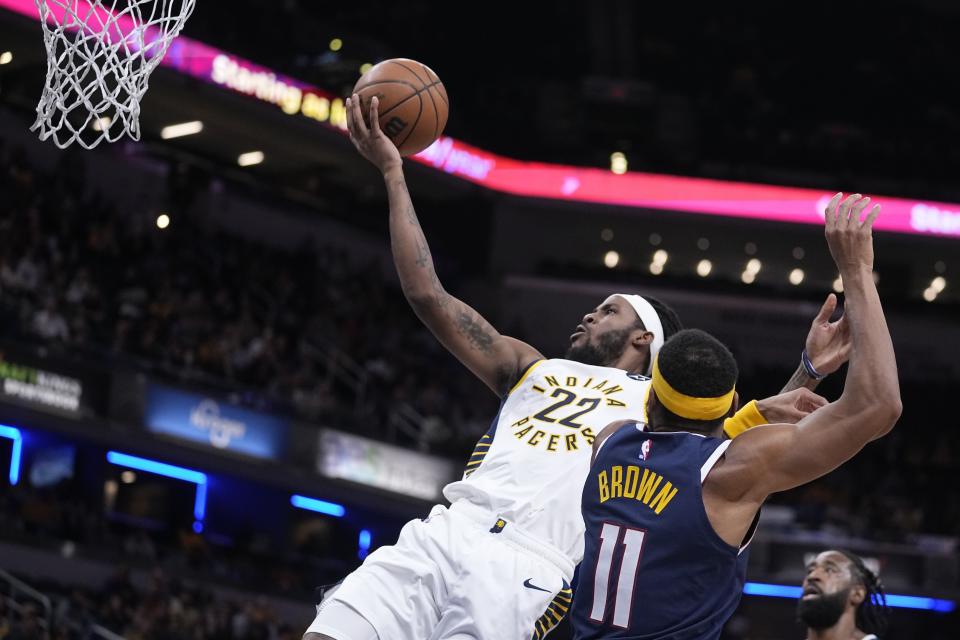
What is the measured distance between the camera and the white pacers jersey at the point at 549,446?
14.9ft

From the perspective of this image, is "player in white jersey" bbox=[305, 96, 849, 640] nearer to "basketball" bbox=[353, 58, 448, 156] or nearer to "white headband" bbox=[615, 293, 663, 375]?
"white headband" bbox=[615, 293, 663, 375]

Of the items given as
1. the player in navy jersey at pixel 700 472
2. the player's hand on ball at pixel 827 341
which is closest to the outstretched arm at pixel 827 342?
the player's hand on ball at pixel 827 341

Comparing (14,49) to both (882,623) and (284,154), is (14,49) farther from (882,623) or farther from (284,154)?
(882,623)

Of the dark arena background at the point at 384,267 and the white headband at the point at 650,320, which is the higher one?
the dark arena background at the point at 384,267

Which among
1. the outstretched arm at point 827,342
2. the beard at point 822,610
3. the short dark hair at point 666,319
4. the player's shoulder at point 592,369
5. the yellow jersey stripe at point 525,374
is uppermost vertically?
the short dark hair at point 666,319

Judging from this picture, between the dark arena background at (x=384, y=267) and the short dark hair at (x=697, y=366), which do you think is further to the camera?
the dark arena background at (x=384, y=267)

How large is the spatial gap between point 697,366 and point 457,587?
123cm

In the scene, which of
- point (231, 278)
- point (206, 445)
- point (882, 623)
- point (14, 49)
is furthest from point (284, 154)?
point (882, 623)

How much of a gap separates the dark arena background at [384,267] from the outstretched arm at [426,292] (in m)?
9.24

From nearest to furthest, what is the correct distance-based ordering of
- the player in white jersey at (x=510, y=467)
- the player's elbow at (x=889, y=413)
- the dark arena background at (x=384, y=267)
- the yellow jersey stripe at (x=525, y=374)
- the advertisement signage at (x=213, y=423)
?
the player's elbow at (x=889, y=413)
the player in white jersey at (x=510, y=467)
the yellow jersey stripe at (x=525, y=374)
the dark arena background at (x=384, y=267)
the advertisement signage at (x=213, y=423)

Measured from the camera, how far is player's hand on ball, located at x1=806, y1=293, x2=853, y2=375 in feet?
13.5

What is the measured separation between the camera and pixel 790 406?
3994 millimetres

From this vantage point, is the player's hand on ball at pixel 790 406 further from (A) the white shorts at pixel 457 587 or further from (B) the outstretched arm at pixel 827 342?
(A) the white shorts at pixel 457 587

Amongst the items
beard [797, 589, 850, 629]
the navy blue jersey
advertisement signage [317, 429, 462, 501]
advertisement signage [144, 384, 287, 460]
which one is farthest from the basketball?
advertisement signage [317, 429, 462, 501]
